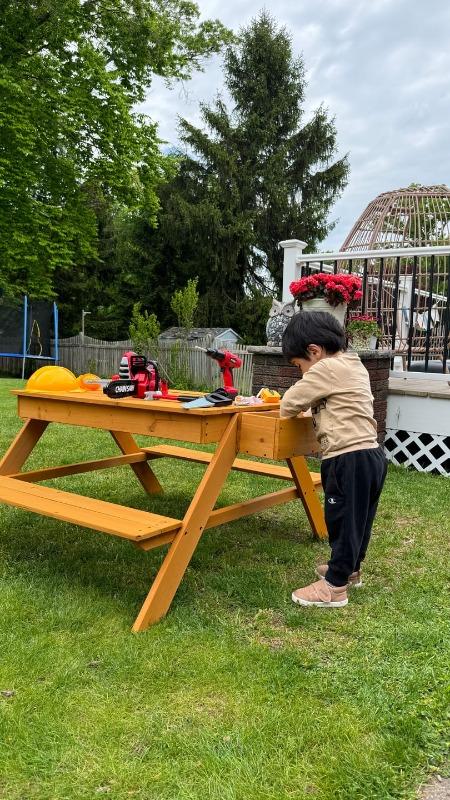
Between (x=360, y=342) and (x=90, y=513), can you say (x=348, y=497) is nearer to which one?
(x=90, y=513)

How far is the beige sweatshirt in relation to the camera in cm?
276

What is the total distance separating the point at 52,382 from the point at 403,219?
5.39 meters

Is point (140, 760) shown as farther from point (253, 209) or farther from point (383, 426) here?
point (253, 209)

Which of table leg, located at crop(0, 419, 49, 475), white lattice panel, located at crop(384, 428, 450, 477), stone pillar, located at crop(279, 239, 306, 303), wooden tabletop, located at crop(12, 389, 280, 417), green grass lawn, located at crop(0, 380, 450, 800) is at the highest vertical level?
stone pillar, located at crop(279, 239, 306, 303)

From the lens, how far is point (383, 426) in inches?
235

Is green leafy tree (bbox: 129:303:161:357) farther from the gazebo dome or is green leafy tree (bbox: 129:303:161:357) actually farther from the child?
the child

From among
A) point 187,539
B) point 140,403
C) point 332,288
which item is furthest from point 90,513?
point 332,288

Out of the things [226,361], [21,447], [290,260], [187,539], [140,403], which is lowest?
[187,539]

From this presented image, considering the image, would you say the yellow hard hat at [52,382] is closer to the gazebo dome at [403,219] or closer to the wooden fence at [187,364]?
the gazebo dome at [403,219]

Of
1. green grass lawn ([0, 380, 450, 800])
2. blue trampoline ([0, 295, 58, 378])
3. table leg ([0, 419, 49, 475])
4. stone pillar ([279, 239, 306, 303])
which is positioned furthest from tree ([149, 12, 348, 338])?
green grass lawn ([0, 380, 450, 800])

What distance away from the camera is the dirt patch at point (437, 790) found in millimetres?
1608

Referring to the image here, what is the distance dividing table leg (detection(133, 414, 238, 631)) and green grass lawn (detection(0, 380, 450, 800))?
95 mm

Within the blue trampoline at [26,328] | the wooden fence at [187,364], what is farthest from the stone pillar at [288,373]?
the blue trampoline at [26,328]

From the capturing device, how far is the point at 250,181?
938 inches
